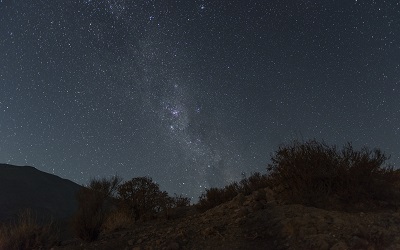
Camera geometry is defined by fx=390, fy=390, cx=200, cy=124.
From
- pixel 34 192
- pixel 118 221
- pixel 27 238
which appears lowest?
pixel 27 238

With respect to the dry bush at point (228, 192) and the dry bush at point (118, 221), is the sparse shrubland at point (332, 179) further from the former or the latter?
the dry bush at point (118, 221)

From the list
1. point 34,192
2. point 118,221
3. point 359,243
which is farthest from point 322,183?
point 34,192

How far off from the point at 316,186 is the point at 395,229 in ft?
8.36

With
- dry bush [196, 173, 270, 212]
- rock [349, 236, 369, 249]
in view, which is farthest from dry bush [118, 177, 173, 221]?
rock [349, 236, 369, 249]

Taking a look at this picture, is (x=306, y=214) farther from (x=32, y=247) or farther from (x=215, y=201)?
(x=32, y=247)

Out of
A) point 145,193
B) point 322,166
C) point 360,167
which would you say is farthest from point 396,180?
point 145,193

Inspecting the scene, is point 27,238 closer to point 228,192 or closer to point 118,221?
point 118,221

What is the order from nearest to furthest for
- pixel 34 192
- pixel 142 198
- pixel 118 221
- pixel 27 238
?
pixel 27 238
pixel 118 221
pixel 142 198
pixel 34 192

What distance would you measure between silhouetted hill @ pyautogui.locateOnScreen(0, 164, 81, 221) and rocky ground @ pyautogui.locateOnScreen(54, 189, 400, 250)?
4667 cm

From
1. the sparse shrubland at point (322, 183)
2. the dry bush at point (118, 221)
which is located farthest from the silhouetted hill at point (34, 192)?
the sparse shrubland at point (322, 183)

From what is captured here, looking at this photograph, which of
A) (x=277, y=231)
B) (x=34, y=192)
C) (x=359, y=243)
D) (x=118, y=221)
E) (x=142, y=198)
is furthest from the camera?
(x=34, y=192)

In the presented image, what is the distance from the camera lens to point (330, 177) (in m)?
9.62

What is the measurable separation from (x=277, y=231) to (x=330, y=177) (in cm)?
261

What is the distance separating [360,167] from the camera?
976 centimetres
